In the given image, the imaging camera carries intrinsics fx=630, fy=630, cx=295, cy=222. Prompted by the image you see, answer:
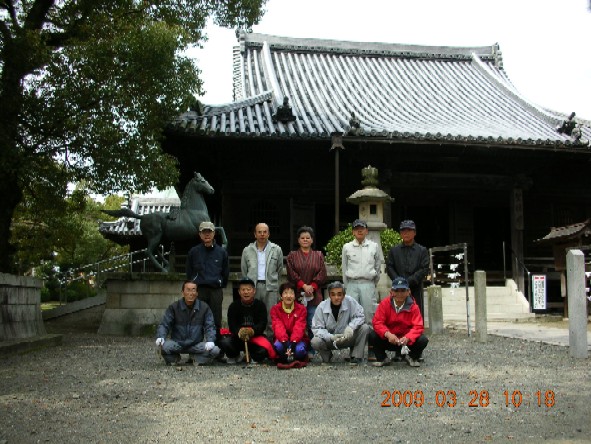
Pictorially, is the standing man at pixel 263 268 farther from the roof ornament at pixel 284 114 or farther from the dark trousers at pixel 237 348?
the roof ornament at pixel 284 114

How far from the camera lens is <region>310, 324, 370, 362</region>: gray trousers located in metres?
6.75

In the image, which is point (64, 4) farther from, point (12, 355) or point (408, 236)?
point (408, 236)

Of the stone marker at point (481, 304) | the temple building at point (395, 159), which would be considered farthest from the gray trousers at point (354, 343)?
the temple building at point (395, 159)

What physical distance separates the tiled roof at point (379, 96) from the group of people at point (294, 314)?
19.3 feet

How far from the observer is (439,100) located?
1908 centimetres

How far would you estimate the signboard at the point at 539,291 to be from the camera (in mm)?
13242

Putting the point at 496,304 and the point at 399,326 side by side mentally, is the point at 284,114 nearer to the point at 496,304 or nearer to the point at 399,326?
the point at 496,304

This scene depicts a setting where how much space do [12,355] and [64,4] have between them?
18.1 feet

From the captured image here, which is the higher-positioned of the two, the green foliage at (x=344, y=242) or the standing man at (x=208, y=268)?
the green foliage at (x=344, y=242)

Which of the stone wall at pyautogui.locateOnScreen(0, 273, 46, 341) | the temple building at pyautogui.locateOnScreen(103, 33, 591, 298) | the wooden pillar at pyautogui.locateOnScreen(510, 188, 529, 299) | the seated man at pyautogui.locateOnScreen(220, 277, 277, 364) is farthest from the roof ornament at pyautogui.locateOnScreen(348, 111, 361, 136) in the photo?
the seated man at pyautogui.locateOnScreen(220, 277, 277, 364)

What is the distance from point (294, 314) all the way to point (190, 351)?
3.92 ft

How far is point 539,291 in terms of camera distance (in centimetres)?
1327
